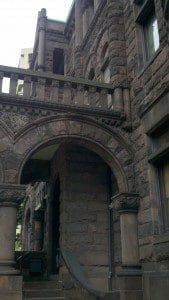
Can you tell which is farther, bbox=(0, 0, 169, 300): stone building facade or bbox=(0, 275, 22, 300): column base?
bbox=(0, 0, 169, 300): stone building facade

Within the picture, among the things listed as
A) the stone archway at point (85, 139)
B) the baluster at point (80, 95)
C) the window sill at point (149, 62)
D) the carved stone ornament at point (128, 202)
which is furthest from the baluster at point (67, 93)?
the carved stone ornament at point (128, 202)

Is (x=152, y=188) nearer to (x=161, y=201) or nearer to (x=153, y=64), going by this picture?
(x=161, y=201)

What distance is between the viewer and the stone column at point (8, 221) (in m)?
7.54

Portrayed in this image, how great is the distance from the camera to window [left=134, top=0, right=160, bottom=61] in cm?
897

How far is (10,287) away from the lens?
7340 millimetres

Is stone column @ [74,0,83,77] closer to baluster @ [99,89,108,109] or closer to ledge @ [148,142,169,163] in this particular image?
baluster @ [99,89,108,109]

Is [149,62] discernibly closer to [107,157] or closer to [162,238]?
[107,157]

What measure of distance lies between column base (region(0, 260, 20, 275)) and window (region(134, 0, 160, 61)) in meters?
5.40

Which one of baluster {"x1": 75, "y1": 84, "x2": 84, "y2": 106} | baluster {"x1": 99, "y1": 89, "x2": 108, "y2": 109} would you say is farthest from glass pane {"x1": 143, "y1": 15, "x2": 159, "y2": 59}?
baluster {"x1": 75, "y1": 84, "x2": 84, "y2": 106}

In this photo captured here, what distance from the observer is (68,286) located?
8.88 meters

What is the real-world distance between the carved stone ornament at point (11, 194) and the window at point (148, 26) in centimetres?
418

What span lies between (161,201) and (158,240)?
0.82m

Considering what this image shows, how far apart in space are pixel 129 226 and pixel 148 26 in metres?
4.72

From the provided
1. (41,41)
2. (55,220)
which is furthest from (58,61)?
(55,220)
